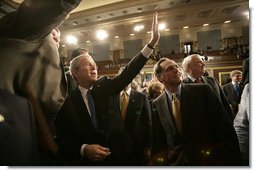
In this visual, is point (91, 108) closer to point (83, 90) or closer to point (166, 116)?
point (83, 90)

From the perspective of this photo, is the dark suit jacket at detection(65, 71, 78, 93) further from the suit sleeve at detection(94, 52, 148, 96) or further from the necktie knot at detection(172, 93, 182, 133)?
the necktie knot at detection(172, 93, 182, 133)

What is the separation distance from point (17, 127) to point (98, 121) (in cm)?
38

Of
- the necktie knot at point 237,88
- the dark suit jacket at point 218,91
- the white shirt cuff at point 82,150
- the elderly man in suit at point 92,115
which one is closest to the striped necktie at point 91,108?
the elderly man in suit at point 92,115

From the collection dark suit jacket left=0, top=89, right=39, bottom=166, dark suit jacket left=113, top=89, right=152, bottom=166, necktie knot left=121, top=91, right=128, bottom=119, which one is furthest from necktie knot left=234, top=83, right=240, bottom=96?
dark suit jacket left=0, top=89, right=39, bottom=166

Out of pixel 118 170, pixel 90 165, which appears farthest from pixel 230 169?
pixel 90 165

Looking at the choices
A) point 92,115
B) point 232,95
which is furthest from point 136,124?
point 232,95

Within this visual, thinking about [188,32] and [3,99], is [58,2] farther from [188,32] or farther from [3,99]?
[188,32]

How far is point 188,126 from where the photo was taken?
1.14 metres

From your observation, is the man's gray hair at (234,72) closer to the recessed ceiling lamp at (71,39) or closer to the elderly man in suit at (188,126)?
the elderly man in suit at (188,126)

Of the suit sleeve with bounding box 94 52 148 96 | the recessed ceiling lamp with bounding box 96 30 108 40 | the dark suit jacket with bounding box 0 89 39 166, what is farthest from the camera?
the recessed ceiling lamp with bounding box 96 30 108 40

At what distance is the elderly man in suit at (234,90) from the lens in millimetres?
1079

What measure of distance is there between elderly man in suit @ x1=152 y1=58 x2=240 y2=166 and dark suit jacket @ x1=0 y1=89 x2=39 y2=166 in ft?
1.90

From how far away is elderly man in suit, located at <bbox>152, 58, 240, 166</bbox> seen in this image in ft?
3.54

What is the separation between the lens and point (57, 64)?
3.53 feet
